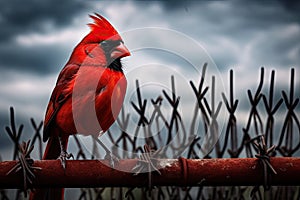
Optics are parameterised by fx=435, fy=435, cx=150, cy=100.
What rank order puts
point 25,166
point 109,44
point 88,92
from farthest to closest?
point 109,44
point 88,92
point 25,166

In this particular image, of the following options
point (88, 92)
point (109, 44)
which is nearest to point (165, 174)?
point (88, 92)

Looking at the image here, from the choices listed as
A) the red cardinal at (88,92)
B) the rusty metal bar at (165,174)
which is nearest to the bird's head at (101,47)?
the red cardinal at (88,92)

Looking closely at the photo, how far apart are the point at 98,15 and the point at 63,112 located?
0.42m

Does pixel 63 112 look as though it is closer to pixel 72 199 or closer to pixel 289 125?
pixel 72 199

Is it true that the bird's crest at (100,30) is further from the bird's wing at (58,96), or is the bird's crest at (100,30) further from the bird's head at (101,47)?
the bird's wing at (58,96)

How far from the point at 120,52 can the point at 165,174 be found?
1.70 feet

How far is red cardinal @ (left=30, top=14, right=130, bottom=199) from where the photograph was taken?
63.2 inches

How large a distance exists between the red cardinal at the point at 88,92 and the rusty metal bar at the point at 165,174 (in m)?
0.18

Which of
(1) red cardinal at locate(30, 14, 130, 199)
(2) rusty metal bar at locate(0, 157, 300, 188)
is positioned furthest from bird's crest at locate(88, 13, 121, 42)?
(2) rusty metal bar at locate(0, 157, 300, 188)

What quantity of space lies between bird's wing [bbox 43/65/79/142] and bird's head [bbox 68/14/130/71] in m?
0.05

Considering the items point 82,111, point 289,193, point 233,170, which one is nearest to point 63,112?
point 82,111

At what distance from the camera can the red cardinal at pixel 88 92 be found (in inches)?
63.2

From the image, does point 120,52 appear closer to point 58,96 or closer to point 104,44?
point 104,44

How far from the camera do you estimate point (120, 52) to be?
1677mm
